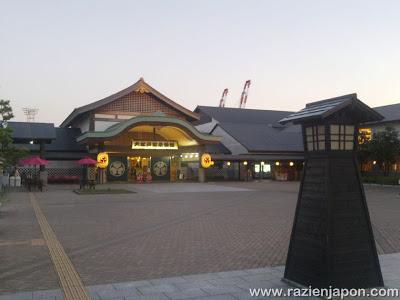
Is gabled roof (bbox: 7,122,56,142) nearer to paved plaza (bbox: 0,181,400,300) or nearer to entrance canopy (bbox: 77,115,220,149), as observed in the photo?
entrance canopy (bbox: 77,115,220,149)

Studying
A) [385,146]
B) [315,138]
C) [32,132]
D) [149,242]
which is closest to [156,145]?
[32,132]

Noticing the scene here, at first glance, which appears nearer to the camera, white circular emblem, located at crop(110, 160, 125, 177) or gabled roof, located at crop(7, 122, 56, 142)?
gabled roof, located at crop(7, 122, 56, 142)

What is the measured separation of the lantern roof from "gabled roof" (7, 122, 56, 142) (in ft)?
91.1

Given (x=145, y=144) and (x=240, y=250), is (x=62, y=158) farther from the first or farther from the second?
(x=240, y=250)

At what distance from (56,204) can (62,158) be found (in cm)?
2011

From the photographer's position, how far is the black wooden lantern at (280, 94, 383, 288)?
6.35 metres

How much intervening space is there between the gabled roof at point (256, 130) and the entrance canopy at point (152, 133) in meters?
6.86

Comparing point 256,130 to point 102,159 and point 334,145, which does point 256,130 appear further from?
point 334,145

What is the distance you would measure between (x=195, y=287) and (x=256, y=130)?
142 ft

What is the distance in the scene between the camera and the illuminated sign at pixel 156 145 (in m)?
38.3

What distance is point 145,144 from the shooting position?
38.8m

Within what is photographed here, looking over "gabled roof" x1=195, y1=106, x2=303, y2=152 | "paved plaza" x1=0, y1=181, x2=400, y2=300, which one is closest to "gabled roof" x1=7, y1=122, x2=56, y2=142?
"paved plaza" x1=0, y1=181, x2=400, y2=300

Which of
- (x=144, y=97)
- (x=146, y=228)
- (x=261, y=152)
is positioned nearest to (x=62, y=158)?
(x=144, y=97)

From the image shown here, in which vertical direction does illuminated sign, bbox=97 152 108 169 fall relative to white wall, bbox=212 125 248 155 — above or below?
below
